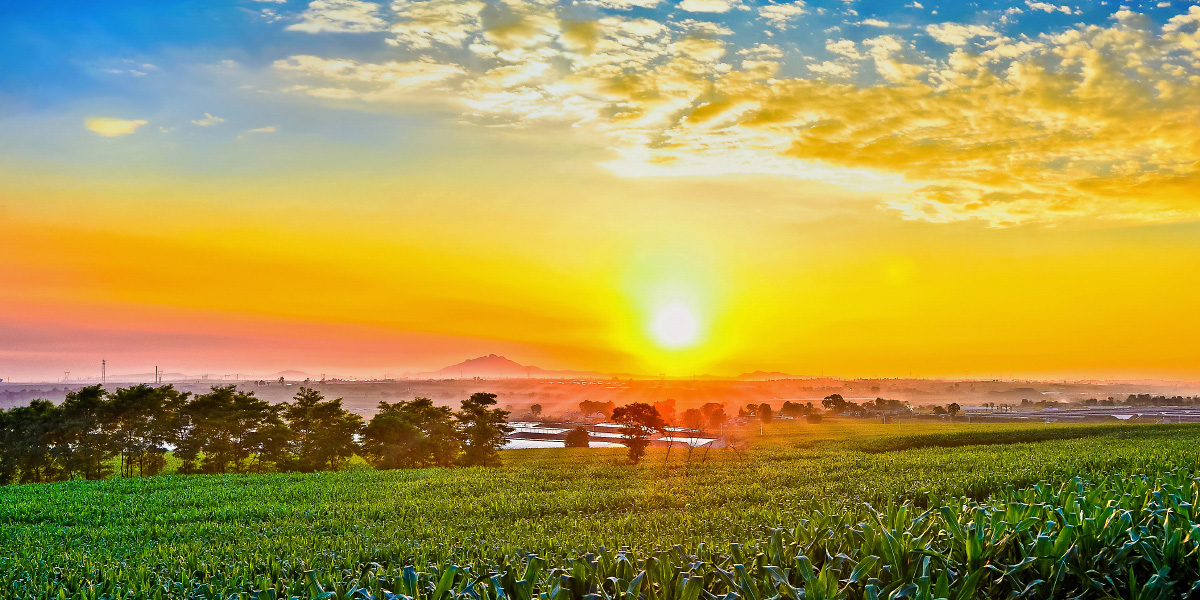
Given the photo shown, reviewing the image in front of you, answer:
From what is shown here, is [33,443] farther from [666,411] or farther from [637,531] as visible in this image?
[637,531]

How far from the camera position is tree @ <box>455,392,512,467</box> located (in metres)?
29.3

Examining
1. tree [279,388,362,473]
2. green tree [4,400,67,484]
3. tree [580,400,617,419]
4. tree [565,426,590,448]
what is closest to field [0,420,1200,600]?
green tree [4,400,67,484]

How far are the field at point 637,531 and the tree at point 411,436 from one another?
7.89 metres

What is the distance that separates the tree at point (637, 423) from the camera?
25.5 metres

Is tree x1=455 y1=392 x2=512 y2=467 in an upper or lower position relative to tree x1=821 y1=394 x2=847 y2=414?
upper

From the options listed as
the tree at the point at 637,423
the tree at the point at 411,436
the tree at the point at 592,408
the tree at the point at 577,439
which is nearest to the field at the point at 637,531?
the tree at the point at 637,423

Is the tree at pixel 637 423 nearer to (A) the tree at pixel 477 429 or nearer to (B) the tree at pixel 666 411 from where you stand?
(B) the tree at pixel 666 411

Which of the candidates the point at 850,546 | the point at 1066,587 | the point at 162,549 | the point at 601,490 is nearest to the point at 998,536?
the point at 1066,587

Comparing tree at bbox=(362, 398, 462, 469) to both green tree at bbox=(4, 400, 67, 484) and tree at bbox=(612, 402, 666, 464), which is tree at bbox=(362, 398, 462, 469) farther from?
green tree at bbox=(4, 400, 67, 484)

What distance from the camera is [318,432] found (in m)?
28.3

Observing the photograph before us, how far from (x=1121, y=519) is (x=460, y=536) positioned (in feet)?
25.6

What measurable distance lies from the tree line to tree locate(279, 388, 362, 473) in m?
0.04

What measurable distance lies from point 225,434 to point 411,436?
7043 millimetres

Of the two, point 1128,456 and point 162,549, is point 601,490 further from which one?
point 1128,456
